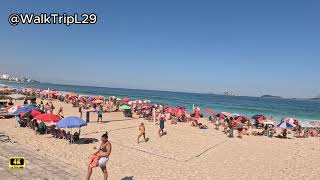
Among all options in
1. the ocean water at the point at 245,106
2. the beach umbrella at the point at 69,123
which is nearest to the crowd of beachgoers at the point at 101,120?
the beach umbrella at the point at 69,123

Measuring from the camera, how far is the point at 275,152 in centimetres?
1552

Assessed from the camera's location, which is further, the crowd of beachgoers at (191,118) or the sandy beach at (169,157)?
the crowd of beachgoers at (191,118)

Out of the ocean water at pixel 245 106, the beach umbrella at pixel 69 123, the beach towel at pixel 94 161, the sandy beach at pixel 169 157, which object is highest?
the beach umbrella at pixel 69 123

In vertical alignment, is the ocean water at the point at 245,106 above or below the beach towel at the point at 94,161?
below

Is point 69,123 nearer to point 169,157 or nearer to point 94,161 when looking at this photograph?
point 169,157

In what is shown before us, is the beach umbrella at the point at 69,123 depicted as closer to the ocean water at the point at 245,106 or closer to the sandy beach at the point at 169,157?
the sandy beach at the point at 169,157

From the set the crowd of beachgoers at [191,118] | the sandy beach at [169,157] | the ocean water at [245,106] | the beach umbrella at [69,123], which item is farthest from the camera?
the ocean water at [245,106]

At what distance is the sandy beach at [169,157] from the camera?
9.72 metres

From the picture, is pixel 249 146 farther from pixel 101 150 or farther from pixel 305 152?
pixel 101 150

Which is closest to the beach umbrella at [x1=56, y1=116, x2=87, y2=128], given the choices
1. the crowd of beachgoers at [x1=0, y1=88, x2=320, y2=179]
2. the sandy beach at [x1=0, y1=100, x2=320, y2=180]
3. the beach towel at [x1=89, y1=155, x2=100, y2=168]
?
the crowd of beachgoers at [x1=0, y1=88, x2=320, y2=179]

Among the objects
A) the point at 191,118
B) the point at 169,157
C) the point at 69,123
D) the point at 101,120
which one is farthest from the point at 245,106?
the point at 69,123

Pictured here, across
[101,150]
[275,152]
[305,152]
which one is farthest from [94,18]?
[305,152]

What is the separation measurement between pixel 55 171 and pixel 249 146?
11863mm

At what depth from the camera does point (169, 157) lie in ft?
40.6
